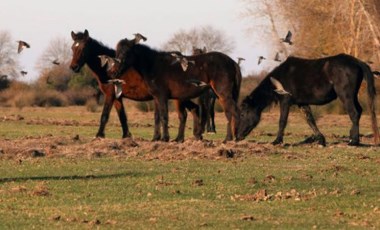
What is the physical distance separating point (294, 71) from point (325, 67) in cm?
80

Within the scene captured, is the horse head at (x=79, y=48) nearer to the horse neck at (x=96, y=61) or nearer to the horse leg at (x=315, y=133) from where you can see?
the horse neck at (x=96, y=61)

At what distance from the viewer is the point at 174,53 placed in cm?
2689

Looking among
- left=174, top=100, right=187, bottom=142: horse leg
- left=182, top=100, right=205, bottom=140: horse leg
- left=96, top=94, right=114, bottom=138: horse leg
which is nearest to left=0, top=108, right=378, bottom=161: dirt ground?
left=96, top=94, right=114, bottom=138: horse leg

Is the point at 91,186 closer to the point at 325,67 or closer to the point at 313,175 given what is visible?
the point at 313,175

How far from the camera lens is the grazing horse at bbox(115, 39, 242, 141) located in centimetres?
2603

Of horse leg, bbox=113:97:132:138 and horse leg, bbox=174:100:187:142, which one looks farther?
horse leg, bbox=113:97:132:138

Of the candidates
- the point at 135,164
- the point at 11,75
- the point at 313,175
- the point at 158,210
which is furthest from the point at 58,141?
the point at 11,75

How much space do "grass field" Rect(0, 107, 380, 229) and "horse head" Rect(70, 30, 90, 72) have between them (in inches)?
115

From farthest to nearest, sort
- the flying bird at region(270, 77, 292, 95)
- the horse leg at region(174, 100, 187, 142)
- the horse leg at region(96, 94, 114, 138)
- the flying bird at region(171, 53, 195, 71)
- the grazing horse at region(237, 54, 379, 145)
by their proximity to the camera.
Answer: the horse leg at region(96, 94, 114, 138), the horse leg at region(174, 100, 187, 142), the flying bird at region(171, 53, 195, 71), the flying bird at region(270, 77, 292, 95), the grazing horse at region(237, 54, 379, 145)

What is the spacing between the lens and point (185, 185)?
51.5 ft

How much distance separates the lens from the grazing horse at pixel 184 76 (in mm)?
26031

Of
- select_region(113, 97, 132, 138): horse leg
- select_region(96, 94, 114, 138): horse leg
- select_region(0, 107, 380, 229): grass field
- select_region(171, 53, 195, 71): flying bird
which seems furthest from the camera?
select_region(113, 97, 132, 138): horse leg

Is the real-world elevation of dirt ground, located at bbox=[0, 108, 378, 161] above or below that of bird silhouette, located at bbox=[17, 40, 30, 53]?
below

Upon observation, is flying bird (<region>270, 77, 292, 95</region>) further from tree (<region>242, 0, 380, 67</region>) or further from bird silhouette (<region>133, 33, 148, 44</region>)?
tree (<region>242, 0, 380, 67</region>)
